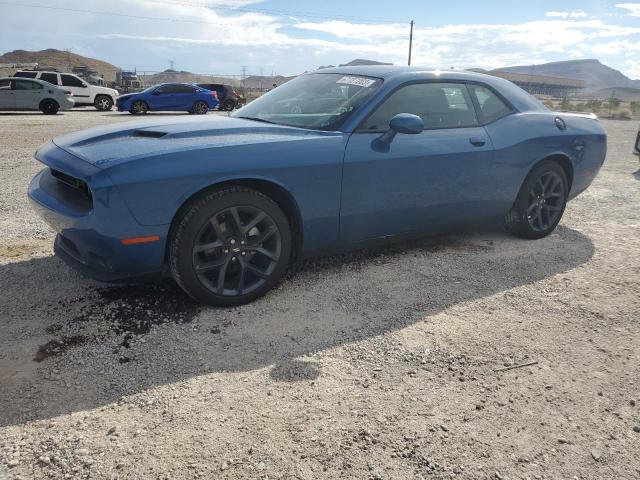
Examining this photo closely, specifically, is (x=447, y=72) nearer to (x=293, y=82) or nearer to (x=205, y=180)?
(x=293, y=82)

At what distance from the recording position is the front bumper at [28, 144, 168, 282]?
2705mm

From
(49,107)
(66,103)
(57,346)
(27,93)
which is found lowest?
(57,346)

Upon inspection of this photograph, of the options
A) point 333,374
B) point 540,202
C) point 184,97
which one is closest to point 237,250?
point 333,374

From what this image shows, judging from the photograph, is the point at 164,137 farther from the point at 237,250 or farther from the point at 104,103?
the point at 104,103

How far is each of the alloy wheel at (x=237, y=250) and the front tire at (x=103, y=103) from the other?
20.8 metres

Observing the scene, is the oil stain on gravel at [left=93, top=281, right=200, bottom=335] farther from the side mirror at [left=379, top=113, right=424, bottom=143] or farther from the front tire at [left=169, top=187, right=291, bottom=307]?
the side mirror at [left=379, top=113, right=424, bottom=143]

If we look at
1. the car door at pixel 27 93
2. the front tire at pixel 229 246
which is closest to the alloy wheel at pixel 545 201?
the front tire at pixel 229 246

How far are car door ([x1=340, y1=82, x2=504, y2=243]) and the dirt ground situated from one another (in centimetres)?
42

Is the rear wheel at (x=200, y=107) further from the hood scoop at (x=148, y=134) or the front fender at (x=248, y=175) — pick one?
the front fender at (x=248, y=175)

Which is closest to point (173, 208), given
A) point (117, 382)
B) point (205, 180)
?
point (205, 180)

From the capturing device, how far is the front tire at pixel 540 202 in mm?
4570

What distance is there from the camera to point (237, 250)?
3.16 m

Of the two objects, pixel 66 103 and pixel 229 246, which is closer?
pixel 229 246

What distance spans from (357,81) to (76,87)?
2013 centimetres
